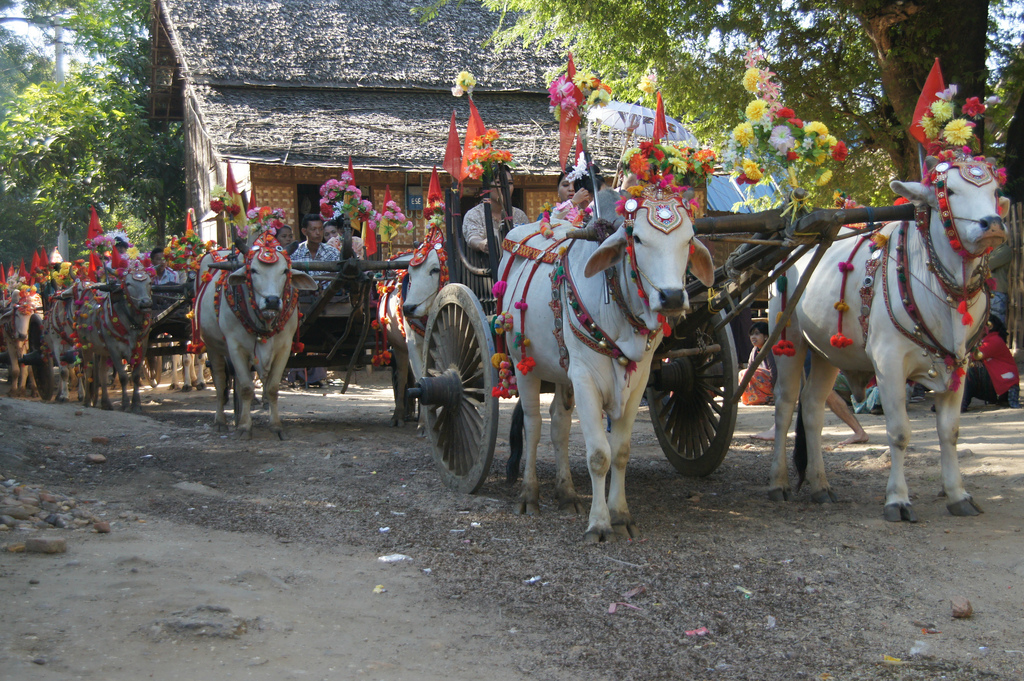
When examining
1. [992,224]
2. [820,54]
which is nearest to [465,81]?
[992,224]

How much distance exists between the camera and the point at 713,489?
22.0ft

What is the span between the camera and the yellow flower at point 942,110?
5.36 meters

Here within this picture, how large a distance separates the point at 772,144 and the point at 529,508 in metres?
2.71

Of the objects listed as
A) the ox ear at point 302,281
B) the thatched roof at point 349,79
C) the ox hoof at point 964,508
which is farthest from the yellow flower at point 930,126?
the thatched roof at point 349,79

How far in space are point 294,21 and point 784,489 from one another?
60.2ft

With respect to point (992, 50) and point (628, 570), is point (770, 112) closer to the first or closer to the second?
point (628, 570)

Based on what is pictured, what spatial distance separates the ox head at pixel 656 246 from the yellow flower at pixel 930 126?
5.70 ft

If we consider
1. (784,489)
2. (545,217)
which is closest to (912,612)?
(784,489)

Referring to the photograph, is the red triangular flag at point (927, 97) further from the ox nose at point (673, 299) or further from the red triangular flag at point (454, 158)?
the red triangular flag at point (454, 158)

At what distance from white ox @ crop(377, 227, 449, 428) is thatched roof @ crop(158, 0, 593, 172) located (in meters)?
6.50

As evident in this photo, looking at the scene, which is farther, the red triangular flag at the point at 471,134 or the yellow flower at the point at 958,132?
the red triangular flag at the point at 471,134

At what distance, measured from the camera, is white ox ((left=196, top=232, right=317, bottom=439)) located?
886cm

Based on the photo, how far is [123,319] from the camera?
12117 mm

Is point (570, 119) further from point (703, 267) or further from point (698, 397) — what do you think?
point (698, 397)
